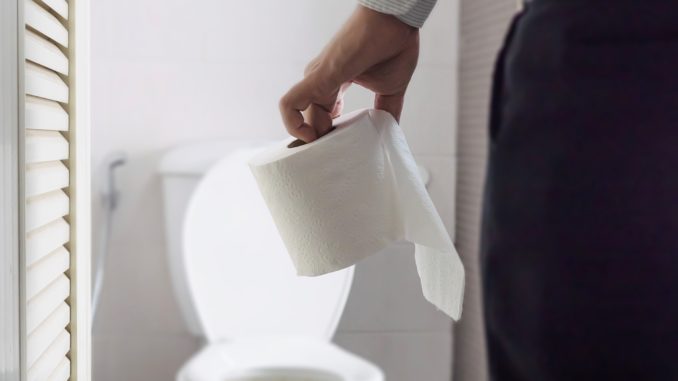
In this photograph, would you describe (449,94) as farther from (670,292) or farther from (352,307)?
(670,292)

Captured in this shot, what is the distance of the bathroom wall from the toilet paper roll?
3.63 feet

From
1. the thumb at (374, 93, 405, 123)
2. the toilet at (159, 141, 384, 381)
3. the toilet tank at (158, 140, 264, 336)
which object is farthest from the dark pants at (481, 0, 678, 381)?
the toilet tank at (158, 140, 264, 336)

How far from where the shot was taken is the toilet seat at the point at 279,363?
1387mm

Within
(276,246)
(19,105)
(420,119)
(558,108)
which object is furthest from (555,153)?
(420,119)

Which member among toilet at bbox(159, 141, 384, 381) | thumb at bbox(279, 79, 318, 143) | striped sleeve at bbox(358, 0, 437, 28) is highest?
striped sleeve at bbox(358, 0, 437, 28)

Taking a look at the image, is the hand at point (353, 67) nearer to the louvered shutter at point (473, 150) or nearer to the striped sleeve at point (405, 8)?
the striped sleeve at point (405, 8)

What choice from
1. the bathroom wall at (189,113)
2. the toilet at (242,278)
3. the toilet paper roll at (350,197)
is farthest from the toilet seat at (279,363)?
the toilet paper roll at (350,197)

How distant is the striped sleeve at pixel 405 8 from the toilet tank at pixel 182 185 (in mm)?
1067

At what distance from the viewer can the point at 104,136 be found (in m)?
1.74

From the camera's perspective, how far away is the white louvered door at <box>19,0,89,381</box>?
68 centimetres

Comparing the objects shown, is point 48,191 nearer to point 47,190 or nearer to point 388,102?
point 47,190

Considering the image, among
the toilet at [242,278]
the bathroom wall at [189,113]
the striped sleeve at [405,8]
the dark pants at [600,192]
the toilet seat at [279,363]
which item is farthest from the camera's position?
the bathroom wall at [189,113]

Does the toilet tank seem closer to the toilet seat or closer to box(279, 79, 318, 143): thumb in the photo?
the toilet seat

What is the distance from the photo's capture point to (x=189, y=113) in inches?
69.7
